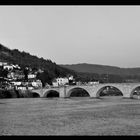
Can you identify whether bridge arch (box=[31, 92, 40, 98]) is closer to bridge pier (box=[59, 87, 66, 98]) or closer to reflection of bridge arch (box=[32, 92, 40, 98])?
reflection of bridge arch (box=[32, 92, 40, 98])

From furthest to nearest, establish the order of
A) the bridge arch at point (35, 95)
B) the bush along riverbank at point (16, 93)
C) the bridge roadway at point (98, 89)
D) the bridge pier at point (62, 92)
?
1. the bridge arch at point (35, 95)
2. the bush along riverbank at point (16, 93)
3. the bridge pier at point (62, 92)
4. the bridge roadway at point (98, 89)

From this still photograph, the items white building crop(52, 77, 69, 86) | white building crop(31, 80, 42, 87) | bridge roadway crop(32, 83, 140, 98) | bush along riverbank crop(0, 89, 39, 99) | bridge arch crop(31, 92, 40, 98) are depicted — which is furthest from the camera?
white building crop(52, 77, 69, 86)

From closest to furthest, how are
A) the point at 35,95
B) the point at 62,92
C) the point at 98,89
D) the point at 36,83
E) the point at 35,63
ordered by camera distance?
the point at 98,89 < the point at 62,92 < the point at 35,95 < the point at 36,83 < the point at 35,63

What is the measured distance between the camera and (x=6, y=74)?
79.9m

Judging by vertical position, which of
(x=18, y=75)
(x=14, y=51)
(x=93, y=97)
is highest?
(x=14, y=51)

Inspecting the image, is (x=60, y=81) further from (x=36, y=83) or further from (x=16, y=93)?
(x=16, y=93)

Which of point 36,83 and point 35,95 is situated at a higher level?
point 36,83

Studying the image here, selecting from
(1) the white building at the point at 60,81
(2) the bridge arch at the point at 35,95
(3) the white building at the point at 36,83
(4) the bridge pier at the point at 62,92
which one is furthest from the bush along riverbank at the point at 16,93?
(1) the white building at the point at 60,81

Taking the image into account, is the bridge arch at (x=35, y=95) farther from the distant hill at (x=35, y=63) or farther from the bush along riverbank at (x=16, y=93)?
the distant hill at (x=35, y=63)

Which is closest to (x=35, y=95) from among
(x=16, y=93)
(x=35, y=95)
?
(x=35, y=95)

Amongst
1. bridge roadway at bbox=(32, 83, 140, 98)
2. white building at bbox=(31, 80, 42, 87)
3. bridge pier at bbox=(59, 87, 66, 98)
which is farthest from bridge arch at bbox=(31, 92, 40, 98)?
white building at bbox=(31, 80, 42, 87)
